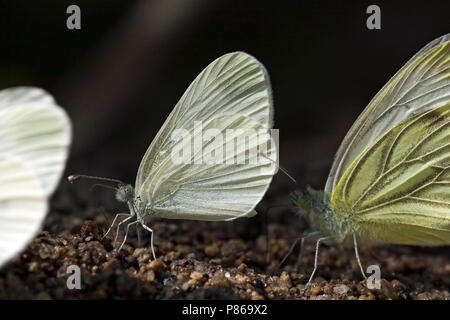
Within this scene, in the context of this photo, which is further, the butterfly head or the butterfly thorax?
the butterfly thorax

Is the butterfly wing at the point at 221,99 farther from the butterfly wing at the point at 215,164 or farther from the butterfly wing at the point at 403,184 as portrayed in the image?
the butterfly wing at the point at 403,184

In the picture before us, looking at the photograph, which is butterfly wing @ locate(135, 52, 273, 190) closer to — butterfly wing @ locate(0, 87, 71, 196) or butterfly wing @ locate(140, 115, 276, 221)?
butterfly wing @ locate(140, 115, 276, 221)

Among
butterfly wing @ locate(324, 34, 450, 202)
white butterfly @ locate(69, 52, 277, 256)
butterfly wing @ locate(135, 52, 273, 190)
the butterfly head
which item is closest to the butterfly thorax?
butterfly wing @ locate(324, 34, 450, 202)

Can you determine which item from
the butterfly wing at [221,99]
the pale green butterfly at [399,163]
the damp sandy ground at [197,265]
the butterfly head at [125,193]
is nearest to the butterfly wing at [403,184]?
the pale green butterfly at [399,163]

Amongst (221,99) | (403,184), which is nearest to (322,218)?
(403,184)

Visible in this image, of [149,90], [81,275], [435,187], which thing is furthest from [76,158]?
[435,187]

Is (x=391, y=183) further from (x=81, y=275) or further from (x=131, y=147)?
(x=131, y=147)
